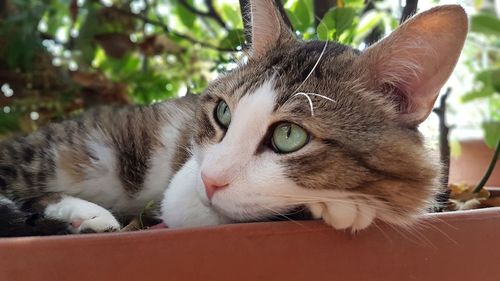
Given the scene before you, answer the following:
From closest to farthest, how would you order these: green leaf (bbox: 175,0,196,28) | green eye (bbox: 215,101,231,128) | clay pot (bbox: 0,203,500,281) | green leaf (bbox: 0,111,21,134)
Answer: clay pot (bbox: 0,203,500,281) < green eye (bbox: 215,101,231,128) < green leaf (bbox: 0,111,21,134) < green leaf (bbox: 175,0,196,28)

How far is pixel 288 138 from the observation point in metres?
0.72

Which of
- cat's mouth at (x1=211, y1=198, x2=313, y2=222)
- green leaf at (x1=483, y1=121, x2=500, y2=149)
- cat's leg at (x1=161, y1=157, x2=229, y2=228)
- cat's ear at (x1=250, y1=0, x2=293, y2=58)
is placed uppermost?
cat's ear at (x1=250, y1=0, x2=293, y2=58)

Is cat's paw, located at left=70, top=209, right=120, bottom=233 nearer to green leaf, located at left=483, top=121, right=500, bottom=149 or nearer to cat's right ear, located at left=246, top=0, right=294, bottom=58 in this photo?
cat's right ear, located at left=246, top=0, right=294, bottom=58

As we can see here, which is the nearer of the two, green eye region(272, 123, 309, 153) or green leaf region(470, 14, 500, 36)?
green eye region(272, 123, 309, 153)

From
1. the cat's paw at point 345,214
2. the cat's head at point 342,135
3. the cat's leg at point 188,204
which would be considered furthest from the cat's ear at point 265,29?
the cat's paw at point 345,214

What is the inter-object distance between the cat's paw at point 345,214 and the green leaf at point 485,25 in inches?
28.3

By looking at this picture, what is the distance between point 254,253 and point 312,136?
183 millimetres

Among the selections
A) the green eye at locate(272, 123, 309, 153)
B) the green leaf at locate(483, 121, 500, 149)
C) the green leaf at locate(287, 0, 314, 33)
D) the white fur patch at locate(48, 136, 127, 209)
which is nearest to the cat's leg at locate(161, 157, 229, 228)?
the green eye at locate(272, 123, 309, 153)

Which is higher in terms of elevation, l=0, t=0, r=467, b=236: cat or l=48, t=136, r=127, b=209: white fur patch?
l=0, t=0, r=467, b=236: cat

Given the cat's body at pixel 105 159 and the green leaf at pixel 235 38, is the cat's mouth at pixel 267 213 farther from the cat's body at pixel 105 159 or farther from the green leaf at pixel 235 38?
the green leaf at pixel 235 38

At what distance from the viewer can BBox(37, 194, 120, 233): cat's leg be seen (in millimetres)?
828

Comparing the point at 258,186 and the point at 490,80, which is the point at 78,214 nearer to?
the point at 258,186

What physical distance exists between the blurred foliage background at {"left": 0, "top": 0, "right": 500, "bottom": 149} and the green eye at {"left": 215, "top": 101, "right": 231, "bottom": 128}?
17.1 inches

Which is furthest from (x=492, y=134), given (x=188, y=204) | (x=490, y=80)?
(x=188, y=204)
